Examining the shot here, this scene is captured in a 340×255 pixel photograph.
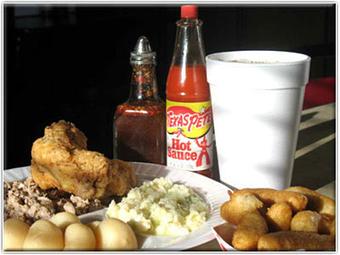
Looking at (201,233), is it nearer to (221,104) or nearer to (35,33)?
(221,104)

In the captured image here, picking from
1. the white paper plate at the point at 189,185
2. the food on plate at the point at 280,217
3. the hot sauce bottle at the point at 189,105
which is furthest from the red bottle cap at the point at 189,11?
the food on plate at the point at 280,217

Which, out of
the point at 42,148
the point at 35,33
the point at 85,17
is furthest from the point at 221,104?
the point at 85,17


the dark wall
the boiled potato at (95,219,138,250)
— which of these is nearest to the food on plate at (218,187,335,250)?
the boiled potato at (95,219,138,250)

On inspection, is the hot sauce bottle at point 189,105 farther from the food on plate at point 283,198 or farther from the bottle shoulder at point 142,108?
the food on plate at point 283,198

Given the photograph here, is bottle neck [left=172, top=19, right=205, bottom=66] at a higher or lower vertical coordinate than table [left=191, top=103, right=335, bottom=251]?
higher

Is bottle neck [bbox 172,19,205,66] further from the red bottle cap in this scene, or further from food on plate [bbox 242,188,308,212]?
food on plate [bbox 242,188,308,212]
